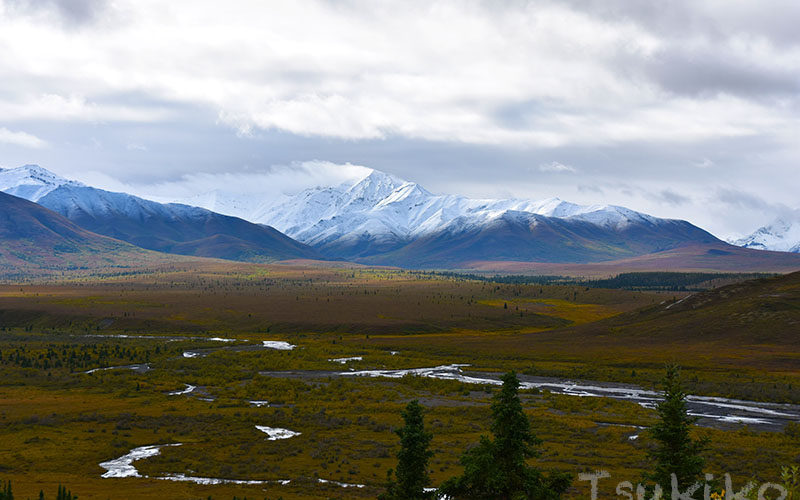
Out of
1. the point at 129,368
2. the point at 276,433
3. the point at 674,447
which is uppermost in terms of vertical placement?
the point at 674,447

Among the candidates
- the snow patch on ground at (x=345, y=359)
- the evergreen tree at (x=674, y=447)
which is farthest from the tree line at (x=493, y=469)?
the snow patch on ground at (x=345, y=359)

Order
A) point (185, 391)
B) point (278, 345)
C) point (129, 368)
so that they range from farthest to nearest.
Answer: point (278, 345), point (129, 368), point (185, 391)

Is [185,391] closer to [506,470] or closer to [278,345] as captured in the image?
[278,345]

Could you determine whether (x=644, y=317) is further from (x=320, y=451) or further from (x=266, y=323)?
(x=320, y=451)

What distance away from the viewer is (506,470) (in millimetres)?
24250

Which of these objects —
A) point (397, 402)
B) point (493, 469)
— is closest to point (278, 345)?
point (397, 402)

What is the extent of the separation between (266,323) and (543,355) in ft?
262

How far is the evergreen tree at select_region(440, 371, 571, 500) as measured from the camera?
2378 centimetres

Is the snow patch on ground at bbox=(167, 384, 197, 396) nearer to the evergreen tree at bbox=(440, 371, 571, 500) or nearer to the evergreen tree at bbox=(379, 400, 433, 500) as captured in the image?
the evergreen tree at bbox=(379, 400, 433, 500)

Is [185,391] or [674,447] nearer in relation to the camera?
[674,447]

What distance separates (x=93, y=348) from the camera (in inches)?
4555

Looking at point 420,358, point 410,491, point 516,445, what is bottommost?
point 420,358

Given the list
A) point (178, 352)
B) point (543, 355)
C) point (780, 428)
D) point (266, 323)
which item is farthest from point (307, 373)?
point (266, 323)

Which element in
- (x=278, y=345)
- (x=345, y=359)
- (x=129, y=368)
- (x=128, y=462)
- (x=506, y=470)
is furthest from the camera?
(x=278, y=345)
